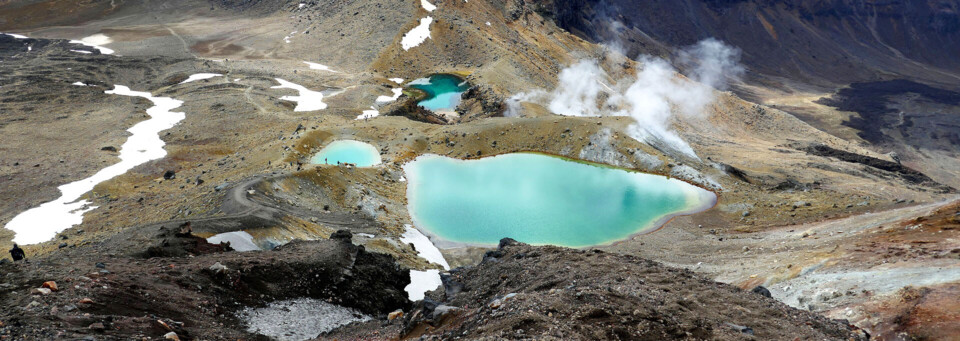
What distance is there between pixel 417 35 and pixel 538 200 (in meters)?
66.4

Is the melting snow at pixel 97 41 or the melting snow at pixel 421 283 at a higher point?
the melting snow at pixel 97 41

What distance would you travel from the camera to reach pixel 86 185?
147 ft

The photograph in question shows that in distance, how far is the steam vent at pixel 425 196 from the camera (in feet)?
57.0

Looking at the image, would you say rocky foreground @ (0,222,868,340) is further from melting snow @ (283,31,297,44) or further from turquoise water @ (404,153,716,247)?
melting snow @ (283,31,297,44)

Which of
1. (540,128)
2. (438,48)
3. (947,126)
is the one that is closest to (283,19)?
(438,48)

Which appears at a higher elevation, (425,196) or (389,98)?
(389,98)

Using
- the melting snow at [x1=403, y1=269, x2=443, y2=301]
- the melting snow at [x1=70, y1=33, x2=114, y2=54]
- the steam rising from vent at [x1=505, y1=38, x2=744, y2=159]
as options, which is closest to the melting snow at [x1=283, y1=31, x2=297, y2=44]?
the melting snow at [x1=70, y1=33, x2=114, y2=54]

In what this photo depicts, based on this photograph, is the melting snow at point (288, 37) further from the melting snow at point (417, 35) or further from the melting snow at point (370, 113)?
the melting snow at point (370, 113)

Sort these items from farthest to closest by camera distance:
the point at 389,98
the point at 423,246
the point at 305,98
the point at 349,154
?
the point at 389,98 → the point at 305,98 → the point at 349,154 → the point at 423,246

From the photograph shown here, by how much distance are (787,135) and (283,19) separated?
110765 mm

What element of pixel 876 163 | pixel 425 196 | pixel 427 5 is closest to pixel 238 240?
pixel 425 196

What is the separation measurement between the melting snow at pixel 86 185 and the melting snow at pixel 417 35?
41.2 metres

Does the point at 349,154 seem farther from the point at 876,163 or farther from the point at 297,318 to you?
the point at 876,163

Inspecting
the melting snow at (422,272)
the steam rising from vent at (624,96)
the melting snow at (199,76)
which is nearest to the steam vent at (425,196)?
the melting snow at (422,272)
